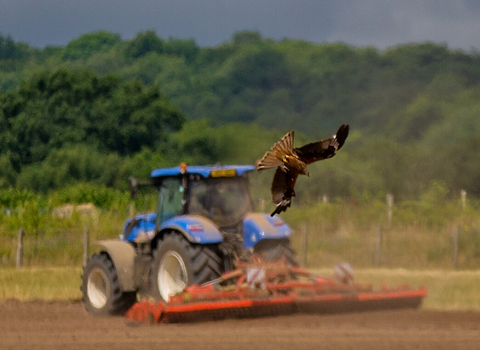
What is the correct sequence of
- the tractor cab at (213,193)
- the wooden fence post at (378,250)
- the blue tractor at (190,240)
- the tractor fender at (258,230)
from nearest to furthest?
1. the blue tractor at (190,240)
2. the tractor fender at (258,230)
3. the tractor cab at (213,193)
4. the wooden fence post at (378,250)

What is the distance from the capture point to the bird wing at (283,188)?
4184mm

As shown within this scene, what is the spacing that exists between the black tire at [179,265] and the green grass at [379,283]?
2947 mm

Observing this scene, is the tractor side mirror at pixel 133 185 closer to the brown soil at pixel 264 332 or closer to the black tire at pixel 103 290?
the black tire at pixel 103 290

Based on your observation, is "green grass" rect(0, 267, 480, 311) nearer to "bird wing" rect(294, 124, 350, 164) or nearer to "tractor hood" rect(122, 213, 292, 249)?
"tractor hood" rect(122, 213, 292, 249)

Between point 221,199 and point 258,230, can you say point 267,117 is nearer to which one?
point 221,199

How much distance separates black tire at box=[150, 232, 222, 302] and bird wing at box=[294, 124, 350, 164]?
7.56 m

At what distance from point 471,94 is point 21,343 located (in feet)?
81.8

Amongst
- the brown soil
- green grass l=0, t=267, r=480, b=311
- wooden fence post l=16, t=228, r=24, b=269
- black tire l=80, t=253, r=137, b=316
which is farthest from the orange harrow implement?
wooden fence post l=16, t=228, r=24, b=269

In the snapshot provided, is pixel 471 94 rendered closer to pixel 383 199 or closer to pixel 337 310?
pixel 383 199

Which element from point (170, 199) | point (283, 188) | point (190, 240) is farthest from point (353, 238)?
point (283, 188)

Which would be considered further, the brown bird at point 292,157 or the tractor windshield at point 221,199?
the tractor windshield at point 221,199

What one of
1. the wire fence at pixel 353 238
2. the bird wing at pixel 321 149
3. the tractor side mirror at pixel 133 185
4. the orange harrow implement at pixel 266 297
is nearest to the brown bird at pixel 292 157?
the bird wing at pixel 321 149

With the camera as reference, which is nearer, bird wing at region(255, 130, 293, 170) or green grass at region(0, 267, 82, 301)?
bird wing at region(255, 130, 293, 170)

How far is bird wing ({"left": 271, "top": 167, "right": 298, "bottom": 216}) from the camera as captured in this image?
418 centimetres
